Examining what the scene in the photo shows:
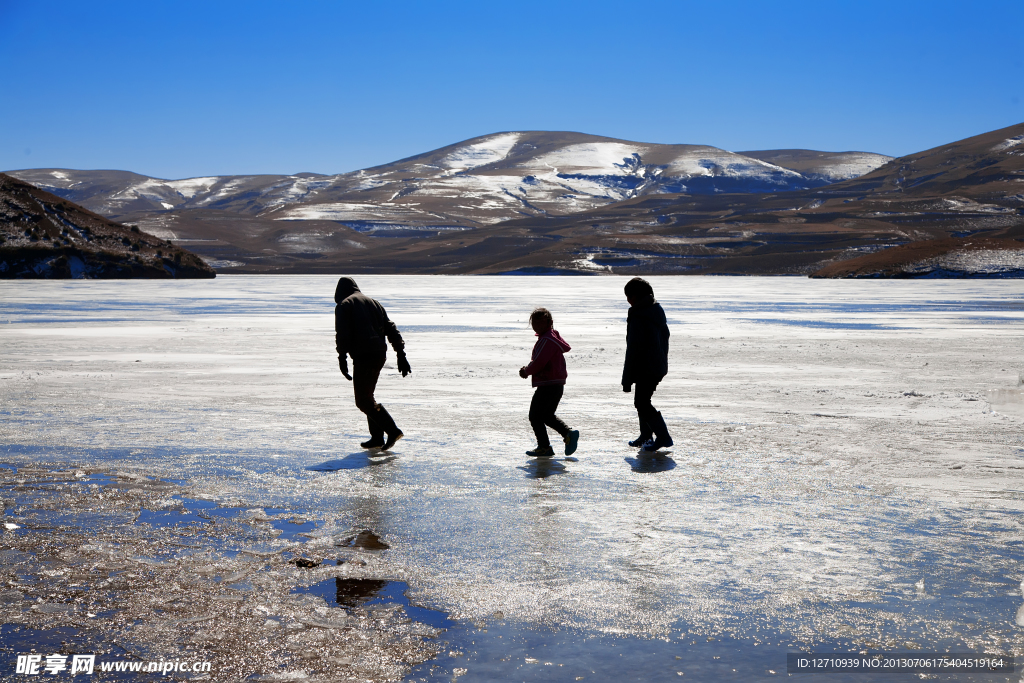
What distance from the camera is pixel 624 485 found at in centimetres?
828

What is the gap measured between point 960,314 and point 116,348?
2718 centimetres

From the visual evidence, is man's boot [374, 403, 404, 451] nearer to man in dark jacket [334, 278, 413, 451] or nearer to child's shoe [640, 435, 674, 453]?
man in dark jacket [334, 278, 413, 451]

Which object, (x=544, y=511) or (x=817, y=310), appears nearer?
(x=544, y=511)

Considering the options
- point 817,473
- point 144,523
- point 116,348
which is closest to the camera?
point 144,523

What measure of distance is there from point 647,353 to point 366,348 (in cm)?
280

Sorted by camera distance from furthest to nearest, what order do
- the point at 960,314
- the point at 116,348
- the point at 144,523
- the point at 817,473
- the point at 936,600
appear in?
the point at 960,314
the point at 116,348
the point at 817,473
the point at 144,523
the point at 936,600

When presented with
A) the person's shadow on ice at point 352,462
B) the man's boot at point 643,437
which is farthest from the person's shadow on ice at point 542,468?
the person's shadow on ice at point 352,462

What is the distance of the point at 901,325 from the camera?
28.6 meters

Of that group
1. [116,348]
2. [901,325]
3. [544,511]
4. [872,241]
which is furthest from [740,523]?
[872,241]

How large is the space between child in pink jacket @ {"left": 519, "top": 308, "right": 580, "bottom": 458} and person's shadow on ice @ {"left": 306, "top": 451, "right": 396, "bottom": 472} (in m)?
1.44

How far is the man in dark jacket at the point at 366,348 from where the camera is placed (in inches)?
390

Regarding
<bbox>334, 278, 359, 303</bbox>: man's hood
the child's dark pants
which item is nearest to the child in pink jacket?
the child's dark pants

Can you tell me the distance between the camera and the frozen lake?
16.2 ft

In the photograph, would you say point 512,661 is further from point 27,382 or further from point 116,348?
point 116,348
